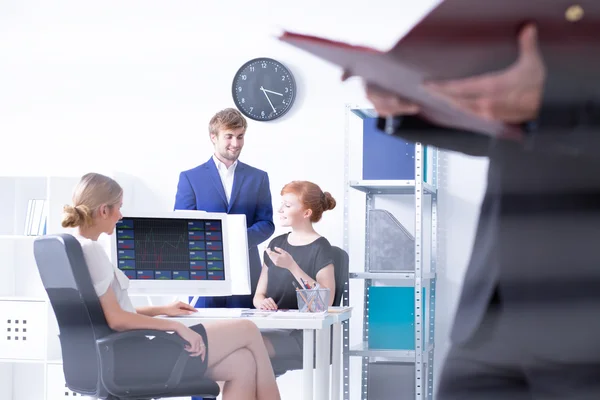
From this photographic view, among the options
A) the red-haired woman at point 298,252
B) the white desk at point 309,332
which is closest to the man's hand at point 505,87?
the white desk at point 309,332

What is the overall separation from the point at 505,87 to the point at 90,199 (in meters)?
1.71

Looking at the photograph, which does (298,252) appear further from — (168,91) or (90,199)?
(168,91)

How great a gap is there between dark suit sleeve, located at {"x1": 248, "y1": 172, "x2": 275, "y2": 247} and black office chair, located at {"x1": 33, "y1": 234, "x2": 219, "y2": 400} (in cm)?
81

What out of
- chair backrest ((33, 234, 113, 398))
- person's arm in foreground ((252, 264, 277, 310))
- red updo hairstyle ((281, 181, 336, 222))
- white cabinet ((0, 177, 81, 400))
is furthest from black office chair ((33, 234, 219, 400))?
white cabinet ((0, 177, 81, 400))

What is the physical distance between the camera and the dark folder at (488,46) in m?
0.50

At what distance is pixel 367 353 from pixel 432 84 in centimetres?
270

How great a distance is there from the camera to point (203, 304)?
2.78 metres

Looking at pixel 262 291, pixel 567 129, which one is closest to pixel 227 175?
pixel 262 291

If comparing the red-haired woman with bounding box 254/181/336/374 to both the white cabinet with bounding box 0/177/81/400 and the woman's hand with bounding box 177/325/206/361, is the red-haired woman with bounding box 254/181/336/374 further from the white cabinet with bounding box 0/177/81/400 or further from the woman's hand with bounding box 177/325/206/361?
the white cabinet with bounding box 0/177/81/400

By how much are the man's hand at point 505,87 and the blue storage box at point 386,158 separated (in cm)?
262

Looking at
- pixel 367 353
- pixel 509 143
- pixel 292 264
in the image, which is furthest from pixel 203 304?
pixel 509 143

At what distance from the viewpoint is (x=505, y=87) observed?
0.49 m

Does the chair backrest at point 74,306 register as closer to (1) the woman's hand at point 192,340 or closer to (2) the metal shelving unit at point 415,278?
(1) the woman's hand at point 192,340

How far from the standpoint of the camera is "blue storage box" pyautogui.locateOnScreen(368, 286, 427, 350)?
312 cm
